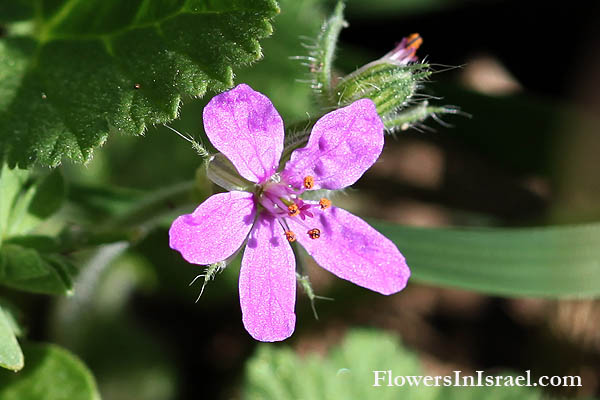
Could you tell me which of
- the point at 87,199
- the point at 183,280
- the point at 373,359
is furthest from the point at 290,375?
the point at 87,199

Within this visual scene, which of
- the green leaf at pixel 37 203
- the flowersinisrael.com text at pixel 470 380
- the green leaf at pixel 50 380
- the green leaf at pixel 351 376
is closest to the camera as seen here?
the green leaf at pixel 37 203

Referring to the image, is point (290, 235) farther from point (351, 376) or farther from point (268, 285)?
point (351, 376)

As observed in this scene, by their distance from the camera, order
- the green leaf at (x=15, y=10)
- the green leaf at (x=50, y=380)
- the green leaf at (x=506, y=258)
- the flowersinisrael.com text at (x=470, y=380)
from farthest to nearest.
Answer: the flowersinisrael.com text at (x=470, y=380) < the green leaf at (x=506, y=258) < the green leaf at (x=15, y=10) < the green leaf at (x=50, y=380)

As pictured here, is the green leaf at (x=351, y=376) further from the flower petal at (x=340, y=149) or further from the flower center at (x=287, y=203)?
the flower petal at (x=340, y=149)

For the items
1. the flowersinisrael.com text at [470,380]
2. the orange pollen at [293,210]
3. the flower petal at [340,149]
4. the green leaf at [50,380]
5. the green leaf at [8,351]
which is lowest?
the flowersinisrael.com text at [470,380]

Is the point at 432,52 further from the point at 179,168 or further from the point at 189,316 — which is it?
the point at 189,316

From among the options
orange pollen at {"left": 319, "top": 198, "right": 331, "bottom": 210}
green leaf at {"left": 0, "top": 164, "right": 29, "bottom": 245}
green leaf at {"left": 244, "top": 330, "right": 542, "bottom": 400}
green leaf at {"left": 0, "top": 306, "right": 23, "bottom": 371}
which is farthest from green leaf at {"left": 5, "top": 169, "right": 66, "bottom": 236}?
green leaf at {"left": 244, "top": 330, "right": 542, "bottom": 400}

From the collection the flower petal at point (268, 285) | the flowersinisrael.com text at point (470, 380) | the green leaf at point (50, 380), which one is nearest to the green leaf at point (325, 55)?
the flower petal at point (268, 285)
